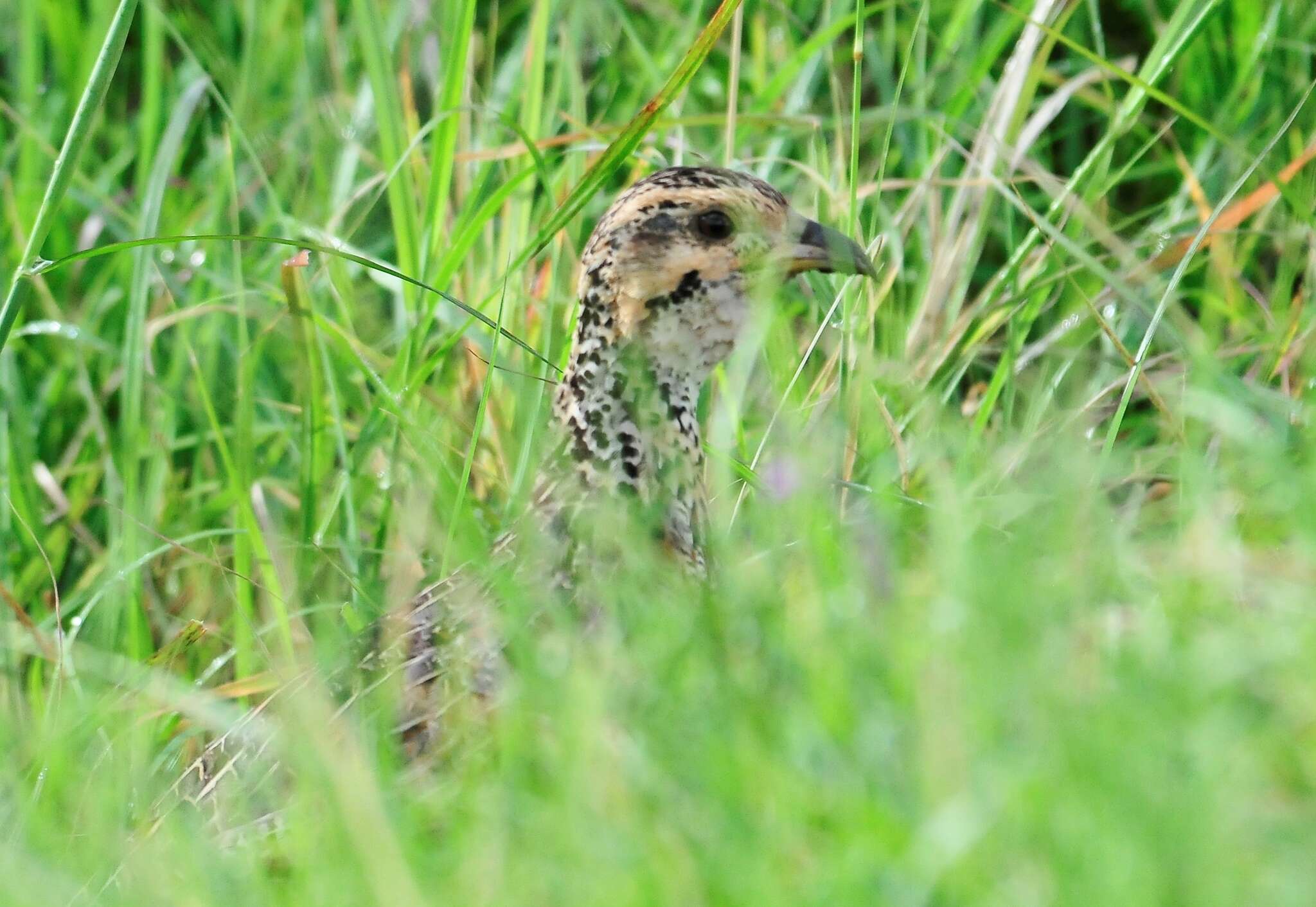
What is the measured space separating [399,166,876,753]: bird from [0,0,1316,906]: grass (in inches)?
5.8

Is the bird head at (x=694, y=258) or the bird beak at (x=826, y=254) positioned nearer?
the bird head at (x=694, y=258)

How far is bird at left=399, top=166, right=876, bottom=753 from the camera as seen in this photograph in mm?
3361

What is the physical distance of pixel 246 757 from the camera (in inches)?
126

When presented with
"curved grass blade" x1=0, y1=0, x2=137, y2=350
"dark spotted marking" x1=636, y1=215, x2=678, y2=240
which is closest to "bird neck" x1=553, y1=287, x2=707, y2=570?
"dark spotted marking" x1=636, y1=215, x2=678, y2=240

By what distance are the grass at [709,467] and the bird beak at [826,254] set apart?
0.14m

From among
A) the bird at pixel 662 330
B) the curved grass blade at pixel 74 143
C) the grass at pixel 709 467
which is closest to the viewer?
the grass at pixel 709 467

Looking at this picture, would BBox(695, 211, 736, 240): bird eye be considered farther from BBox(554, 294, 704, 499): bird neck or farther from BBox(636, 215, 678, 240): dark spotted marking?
BBox(554, 294, 704, 499): bird neck

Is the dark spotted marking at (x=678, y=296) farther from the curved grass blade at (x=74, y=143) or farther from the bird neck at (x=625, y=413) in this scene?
the curved grass blade at (x=74, y=143)

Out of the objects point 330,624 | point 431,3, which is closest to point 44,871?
point 330,624

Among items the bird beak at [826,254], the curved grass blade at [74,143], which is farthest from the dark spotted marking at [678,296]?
the curved grass blade at [74,143]

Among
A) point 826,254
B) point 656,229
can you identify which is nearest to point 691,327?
point 656,229

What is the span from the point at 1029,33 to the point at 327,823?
314cm

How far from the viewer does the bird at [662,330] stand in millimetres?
3361

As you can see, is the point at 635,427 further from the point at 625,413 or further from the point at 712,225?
the point at 712,225
